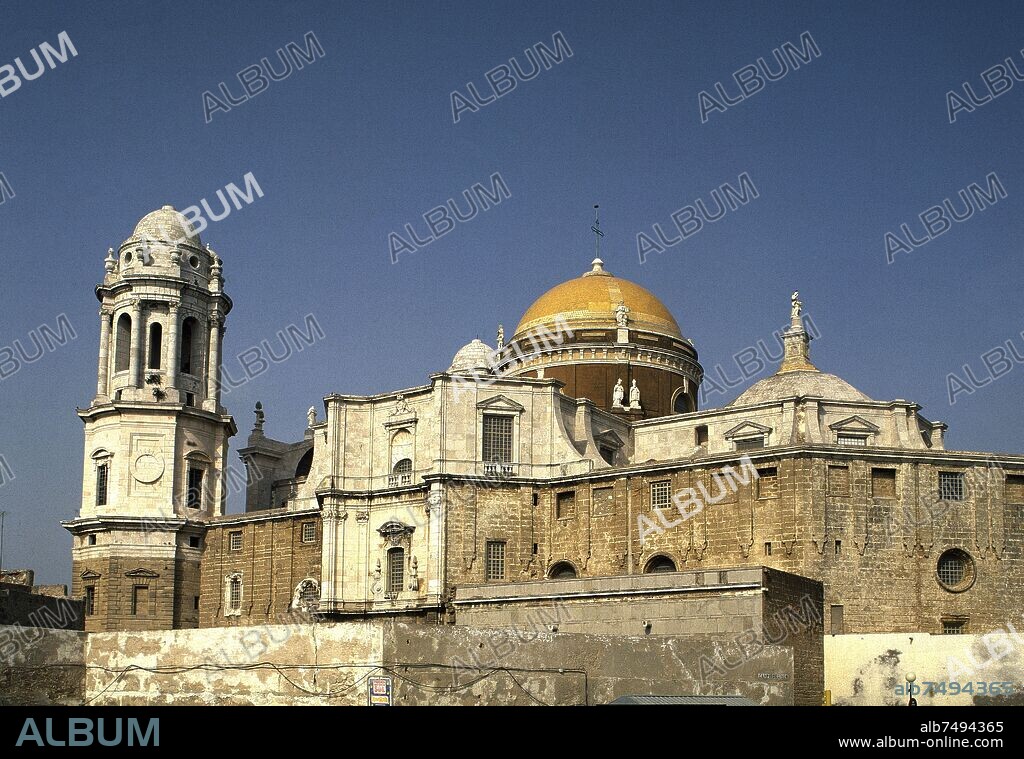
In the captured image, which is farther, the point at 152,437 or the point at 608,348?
the point at 608,348

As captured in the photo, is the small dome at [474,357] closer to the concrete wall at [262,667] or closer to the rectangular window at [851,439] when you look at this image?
the rectangular window at [851,439]

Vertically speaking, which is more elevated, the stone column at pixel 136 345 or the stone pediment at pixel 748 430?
the stone column at pixel 136 345

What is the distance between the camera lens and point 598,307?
7206 centimetres

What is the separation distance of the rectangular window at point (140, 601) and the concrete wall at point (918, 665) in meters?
33.1

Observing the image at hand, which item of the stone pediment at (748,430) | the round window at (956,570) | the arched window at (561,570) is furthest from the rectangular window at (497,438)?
the round window at (956,570)

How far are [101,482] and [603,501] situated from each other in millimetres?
25142

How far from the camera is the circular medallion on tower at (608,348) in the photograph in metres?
70.2

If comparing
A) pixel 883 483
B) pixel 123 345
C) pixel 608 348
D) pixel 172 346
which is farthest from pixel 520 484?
pixel 123 345

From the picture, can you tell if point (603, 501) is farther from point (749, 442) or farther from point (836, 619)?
point (836, 619)

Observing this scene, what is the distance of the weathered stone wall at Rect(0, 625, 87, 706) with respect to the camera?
2372 cm
